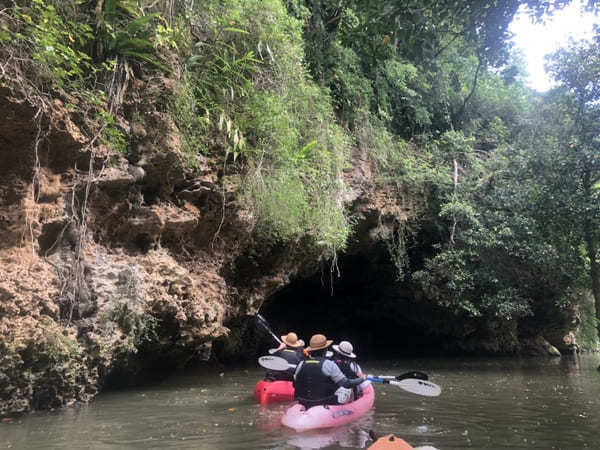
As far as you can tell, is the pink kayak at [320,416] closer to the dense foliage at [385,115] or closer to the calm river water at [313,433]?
the calm river water at [313,433]

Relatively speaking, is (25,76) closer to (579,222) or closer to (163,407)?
(163,407)

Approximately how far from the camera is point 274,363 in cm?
731

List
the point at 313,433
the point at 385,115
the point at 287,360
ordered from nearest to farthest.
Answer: the point at 313,433 < the point at 287,360 < the point at 385,115

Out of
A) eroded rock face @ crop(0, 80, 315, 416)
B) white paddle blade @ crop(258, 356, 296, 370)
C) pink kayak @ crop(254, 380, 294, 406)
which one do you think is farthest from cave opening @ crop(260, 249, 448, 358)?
pink kayak @ crop(254, 380, 294, 406)

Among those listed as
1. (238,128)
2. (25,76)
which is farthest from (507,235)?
(25,76)

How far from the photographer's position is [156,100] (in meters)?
7.25

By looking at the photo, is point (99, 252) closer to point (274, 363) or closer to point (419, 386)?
point (274, 363)

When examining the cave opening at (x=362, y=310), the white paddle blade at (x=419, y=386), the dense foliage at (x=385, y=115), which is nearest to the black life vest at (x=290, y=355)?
the white paddle blade at (x=419, y=386)

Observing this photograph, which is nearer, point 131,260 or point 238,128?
point 131,260

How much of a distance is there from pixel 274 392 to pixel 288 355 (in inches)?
35.1

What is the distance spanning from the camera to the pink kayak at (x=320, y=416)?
5.29 metres

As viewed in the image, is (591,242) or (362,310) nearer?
(591,242)

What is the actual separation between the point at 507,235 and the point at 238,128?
776cm

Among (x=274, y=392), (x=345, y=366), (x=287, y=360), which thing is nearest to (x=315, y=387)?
(x=345, y=366)
